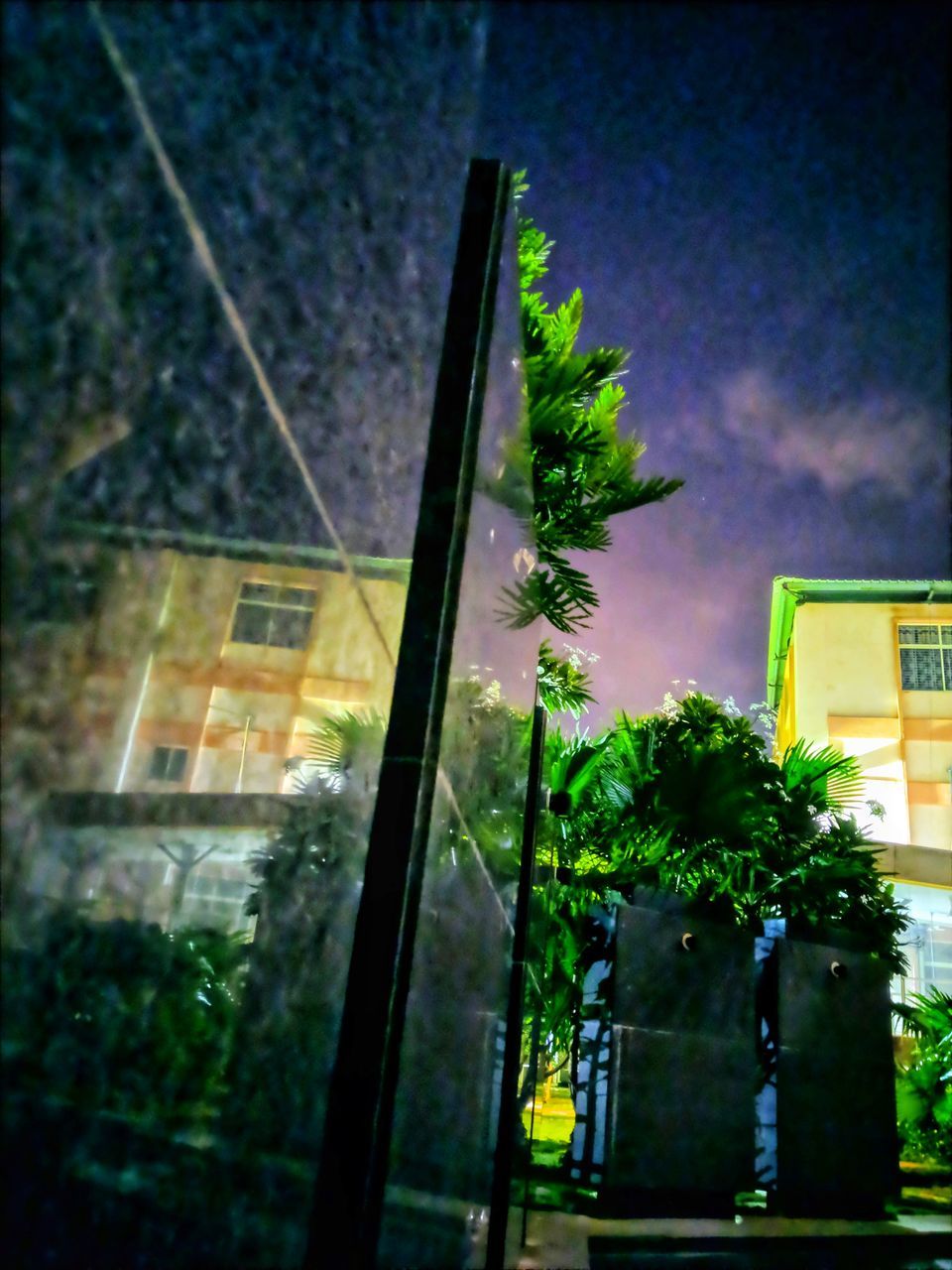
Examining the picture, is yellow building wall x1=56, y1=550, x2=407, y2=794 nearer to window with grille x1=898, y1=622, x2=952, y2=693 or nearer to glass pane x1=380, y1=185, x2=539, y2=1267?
glass pane x1=380, y1=185, x2=539, y2=1267

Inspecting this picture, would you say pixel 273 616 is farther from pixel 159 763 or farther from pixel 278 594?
pixel 159 763

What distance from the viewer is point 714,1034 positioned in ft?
22.7

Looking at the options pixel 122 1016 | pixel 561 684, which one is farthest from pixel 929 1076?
pixel 122 1016

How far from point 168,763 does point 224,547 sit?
0.18 m

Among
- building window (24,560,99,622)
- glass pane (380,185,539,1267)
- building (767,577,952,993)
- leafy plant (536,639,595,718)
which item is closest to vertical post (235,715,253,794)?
building window (24,560,99,622)

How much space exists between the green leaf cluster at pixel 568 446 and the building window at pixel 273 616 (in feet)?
14.1

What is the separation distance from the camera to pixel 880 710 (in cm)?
2142

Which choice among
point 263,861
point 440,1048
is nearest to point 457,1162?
point 440,1048

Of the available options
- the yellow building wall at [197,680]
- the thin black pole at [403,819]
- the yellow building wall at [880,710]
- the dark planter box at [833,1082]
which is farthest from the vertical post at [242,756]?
the yellow building wall at [880,710]

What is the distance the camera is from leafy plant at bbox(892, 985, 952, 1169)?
27.9 feet

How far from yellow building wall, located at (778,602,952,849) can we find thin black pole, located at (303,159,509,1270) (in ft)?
68.0

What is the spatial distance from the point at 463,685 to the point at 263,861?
0.88 metres

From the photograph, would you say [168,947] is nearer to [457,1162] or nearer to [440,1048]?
[440,1048]

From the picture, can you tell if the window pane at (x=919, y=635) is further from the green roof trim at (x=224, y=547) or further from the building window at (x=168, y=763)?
the building window at (x=168, y=763)
